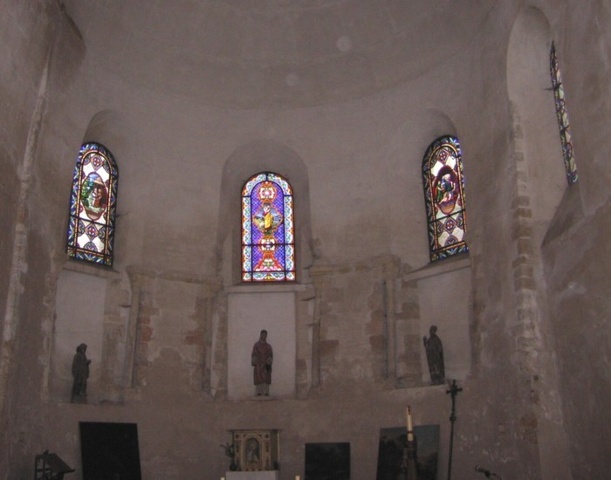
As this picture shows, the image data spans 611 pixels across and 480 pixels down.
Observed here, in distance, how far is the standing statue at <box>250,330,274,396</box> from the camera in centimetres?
1350

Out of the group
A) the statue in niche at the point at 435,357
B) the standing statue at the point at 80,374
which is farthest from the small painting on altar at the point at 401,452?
the standing statue at the point at 80,374

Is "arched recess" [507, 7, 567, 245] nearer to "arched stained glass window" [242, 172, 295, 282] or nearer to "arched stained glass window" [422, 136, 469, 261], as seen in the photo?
"arched stained glass window" [422, 136, 469, 261]

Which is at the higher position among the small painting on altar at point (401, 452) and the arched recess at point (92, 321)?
the arched recess at point (92, 321)

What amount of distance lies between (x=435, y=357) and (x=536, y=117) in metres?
4.23

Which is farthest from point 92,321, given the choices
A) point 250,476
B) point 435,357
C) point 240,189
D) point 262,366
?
point 435,357

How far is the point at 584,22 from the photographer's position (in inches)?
348

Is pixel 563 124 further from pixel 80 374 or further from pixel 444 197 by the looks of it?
pixel 80 374

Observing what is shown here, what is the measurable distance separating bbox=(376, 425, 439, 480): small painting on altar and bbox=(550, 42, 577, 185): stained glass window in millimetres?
4424

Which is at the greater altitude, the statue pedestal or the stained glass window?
the stained glass window

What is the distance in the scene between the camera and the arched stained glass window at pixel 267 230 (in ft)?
48.7

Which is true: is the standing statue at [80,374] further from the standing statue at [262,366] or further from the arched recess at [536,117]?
the arched recess at [536,117]

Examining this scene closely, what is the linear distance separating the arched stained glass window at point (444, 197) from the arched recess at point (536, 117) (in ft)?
8.89

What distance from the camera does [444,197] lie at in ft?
45.2

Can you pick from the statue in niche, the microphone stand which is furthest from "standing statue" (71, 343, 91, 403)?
the microphone stand
